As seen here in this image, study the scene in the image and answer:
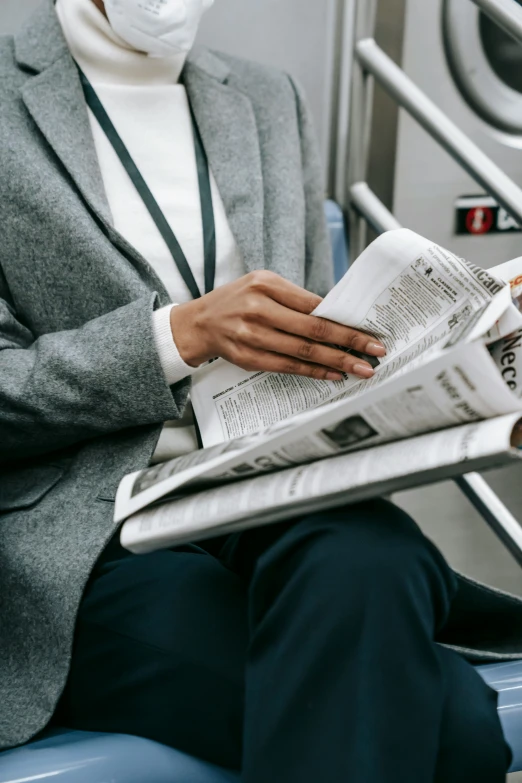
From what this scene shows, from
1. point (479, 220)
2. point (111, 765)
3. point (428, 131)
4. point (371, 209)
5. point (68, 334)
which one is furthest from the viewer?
point (479, 220)

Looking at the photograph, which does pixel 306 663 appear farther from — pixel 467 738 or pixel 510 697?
pixel 510 697

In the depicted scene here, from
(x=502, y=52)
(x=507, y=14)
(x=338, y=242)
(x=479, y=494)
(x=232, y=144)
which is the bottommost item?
(x=479, y=494)

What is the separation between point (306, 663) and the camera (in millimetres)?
606

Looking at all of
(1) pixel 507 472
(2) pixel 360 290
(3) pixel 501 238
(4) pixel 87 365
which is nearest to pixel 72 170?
(4) pixel 87 365

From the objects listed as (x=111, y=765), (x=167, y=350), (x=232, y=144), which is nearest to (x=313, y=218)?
(x=232, y=144)

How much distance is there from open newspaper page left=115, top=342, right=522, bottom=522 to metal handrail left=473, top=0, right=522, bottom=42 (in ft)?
2.06

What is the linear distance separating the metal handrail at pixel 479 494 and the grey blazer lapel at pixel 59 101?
1.69 feet

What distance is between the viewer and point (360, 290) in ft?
2.35

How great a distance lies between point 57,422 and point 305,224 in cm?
51

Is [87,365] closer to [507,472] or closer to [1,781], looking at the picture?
[1,781]

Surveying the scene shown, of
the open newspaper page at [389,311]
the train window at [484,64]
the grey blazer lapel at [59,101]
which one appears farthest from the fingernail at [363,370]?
the train window at [484,64]

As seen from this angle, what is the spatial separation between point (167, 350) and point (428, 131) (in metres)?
0.64

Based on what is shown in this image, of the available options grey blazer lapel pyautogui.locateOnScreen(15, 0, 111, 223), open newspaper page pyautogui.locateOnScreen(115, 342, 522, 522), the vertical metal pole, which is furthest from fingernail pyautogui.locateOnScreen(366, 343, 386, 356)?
the vertical metal pole

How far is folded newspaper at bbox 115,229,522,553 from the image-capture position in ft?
1.82
